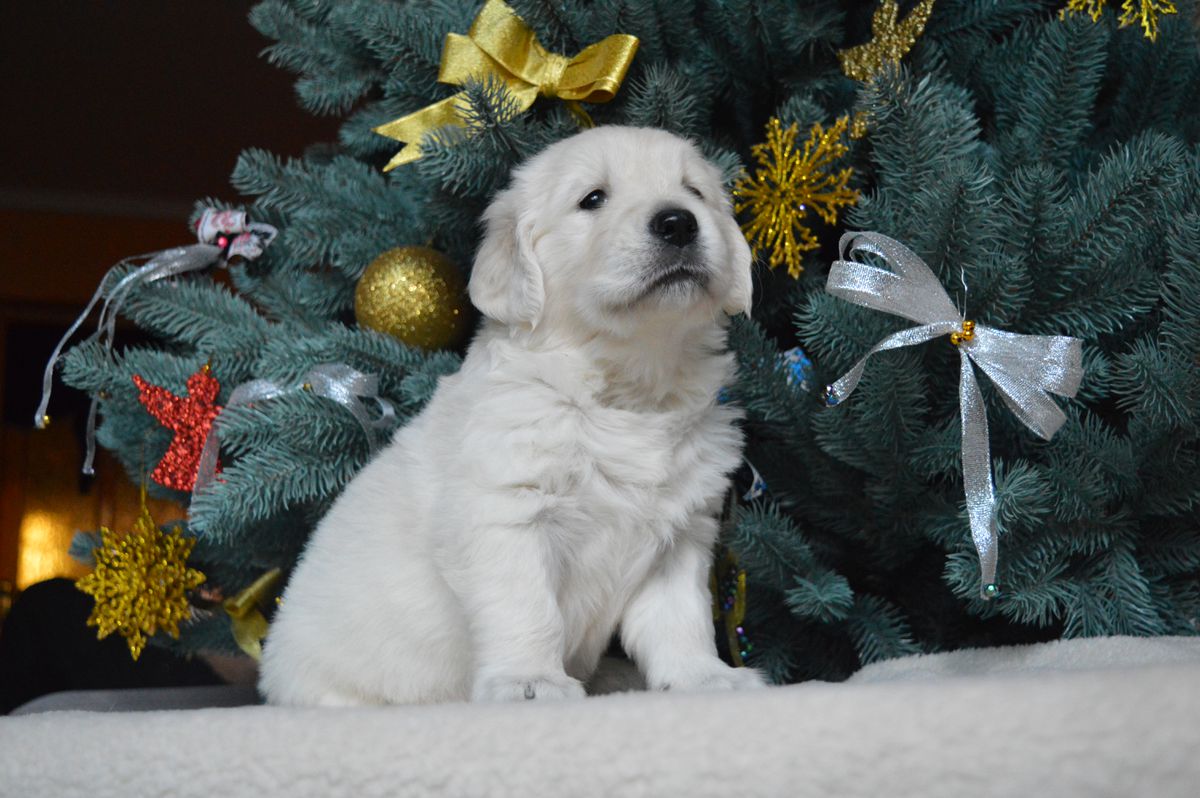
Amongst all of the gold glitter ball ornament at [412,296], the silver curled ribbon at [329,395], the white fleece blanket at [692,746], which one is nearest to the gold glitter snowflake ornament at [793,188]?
the gold glitter ball ornament at [412,296]

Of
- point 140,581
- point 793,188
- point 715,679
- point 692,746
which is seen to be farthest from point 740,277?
point 140,581

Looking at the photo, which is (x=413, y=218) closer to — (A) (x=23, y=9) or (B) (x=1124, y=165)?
(B) (x=1124, y=165)

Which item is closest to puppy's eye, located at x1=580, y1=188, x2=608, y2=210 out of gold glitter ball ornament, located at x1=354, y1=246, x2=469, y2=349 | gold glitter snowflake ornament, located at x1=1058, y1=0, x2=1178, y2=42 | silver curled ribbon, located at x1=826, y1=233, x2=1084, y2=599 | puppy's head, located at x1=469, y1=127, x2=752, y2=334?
puppy's head, located at x1=469, y1=127, x2=752, y2=334

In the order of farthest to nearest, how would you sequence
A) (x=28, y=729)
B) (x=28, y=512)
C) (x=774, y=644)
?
(x=28, y=512) → (x=774, y=644) → (x=28, y=729)

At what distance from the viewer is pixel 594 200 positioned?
1.58 m

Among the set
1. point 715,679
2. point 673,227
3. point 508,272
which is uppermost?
point 673,227

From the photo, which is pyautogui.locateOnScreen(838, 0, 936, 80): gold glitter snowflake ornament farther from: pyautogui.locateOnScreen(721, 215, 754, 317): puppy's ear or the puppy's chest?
the puppy's chest

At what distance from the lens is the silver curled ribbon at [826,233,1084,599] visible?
1274 mm

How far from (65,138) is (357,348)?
4571 mm

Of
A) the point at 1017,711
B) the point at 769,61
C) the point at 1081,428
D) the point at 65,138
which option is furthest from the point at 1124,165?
the point at 65,138

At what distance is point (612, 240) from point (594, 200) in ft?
0.44

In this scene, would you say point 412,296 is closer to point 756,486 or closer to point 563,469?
point 563,469

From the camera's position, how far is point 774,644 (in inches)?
63.7

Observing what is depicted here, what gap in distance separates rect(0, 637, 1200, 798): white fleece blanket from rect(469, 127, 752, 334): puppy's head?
721 mm
